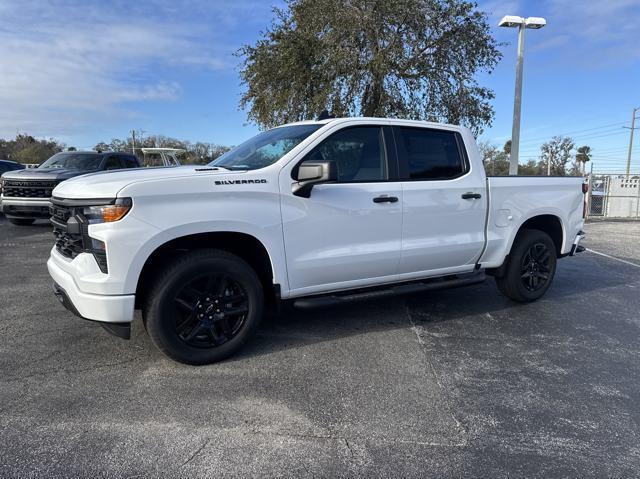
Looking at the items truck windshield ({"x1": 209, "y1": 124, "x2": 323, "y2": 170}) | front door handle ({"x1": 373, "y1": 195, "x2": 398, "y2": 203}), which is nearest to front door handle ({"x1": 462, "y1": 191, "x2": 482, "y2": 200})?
front door handle ({"x1": 373, "y1": 195, "x2": 398, "y2": 203})

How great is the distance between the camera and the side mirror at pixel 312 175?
3680 millimetres

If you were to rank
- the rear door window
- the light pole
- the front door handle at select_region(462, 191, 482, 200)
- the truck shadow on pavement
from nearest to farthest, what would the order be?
the truck shadow on pavement, the rear door window, the front door handle at select_region(462, 191, 482, 200), the light pole

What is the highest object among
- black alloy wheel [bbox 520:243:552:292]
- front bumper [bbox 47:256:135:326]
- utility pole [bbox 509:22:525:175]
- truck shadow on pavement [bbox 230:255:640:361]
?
utility pole [bbox 509:22:525:175]

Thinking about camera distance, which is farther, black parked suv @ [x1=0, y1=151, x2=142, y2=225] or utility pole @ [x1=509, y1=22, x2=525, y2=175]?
utility pole @ [x1=509, y1=22, x2=525, y2=175]

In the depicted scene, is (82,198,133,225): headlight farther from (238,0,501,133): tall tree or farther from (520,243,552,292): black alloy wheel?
(238,0,501,133): tall tree

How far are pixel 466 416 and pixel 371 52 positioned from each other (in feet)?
43.5

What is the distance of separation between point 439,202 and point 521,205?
126 cm

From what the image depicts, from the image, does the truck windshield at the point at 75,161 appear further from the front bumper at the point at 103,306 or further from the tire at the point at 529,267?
the tire at the point at 529,267

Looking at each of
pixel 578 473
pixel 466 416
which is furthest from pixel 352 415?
pixel 578 473

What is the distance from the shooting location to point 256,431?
2.92 m

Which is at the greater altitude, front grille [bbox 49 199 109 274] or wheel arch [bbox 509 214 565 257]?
front grille [bbox 49 199 109 274]

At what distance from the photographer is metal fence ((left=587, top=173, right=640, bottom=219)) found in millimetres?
18250

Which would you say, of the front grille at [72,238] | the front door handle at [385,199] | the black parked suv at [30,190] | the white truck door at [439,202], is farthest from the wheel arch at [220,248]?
the black parked suv at [30,190]

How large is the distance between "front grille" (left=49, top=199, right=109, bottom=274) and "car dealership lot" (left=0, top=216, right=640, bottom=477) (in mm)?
857
